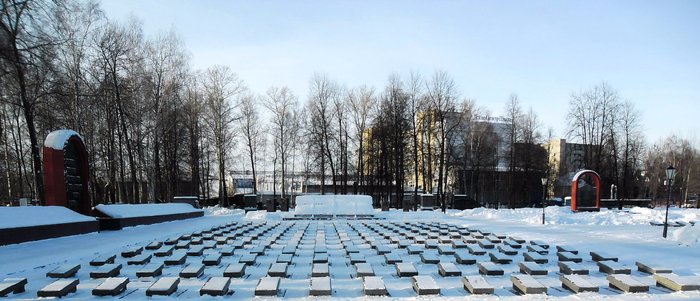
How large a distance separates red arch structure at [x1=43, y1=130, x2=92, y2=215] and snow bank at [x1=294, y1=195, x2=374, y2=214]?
9.38 m

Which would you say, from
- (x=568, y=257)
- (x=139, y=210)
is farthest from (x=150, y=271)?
(x=139, y=210)

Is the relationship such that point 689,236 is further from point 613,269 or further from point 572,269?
point 572,269

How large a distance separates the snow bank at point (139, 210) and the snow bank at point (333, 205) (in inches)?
221

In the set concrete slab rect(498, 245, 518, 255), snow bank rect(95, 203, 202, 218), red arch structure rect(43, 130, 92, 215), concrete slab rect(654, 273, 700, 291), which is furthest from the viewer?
snow bank rect(95, 203, 202, 218)

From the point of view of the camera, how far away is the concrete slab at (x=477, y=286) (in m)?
4.85

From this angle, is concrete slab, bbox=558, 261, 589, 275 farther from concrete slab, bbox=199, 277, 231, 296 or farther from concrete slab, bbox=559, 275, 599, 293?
concrete slab, bbox=199, 277, 231, 296

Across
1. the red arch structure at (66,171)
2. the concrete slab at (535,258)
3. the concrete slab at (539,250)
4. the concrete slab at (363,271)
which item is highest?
the red arch structure at (66,171)

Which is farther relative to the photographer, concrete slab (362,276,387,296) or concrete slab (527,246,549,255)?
concrete slab (527,246,549,255)

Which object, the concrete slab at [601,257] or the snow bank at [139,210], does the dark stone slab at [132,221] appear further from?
the concrete slab at [601,257]

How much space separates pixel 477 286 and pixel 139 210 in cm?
1358

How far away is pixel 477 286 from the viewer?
4.88 metres

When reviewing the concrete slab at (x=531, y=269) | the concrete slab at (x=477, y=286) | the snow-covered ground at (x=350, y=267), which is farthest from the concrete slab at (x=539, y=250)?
the concrete slab at (x=477, y=286)

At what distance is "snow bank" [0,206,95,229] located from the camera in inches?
350

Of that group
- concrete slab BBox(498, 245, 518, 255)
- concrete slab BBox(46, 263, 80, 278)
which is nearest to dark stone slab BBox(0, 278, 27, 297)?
concrete slab BBox(46, 263, 80, 278)
